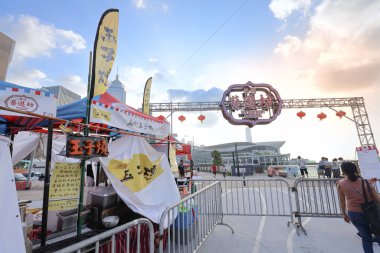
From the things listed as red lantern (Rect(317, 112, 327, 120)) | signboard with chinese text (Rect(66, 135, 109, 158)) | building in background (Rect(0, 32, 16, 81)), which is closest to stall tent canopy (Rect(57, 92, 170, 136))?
signboard with chinese text (Rect(66, 135, 109, 158))

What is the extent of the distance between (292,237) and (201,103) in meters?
13.0

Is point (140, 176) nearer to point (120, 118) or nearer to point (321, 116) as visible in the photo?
point (120, 118)

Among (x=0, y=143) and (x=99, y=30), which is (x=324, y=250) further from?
(x=99, y=30)

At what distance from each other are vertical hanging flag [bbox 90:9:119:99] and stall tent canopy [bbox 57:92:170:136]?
0.26 metres

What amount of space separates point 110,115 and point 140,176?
4.66ft

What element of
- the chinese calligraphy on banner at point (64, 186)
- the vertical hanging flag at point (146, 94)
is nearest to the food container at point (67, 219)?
the chinese calligraphy on banner at point (64, 186)

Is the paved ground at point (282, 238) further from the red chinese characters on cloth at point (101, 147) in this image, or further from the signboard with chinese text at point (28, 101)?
the signboard with chinese text at point (28, 101)

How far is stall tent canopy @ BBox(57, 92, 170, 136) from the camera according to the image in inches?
141

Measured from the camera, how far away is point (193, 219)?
390 centimetres

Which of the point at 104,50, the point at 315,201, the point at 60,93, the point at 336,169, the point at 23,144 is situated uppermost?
the point at 60,93

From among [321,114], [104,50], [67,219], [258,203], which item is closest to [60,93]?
[104,50]

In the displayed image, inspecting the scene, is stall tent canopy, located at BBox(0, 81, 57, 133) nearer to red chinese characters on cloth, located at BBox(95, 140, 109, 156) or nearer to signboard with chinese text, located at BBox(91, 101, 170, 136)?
signboard with chinese text, located at BBox(91, 101, 170, 136)

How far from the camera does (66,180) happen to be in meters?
3.46

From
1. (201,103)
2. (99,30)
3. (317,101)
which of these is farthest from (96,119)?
(317,101)
